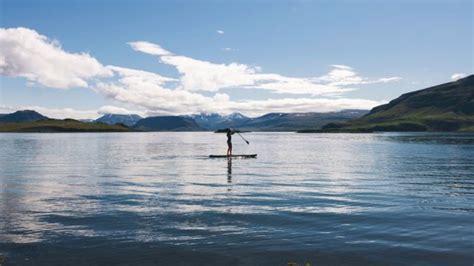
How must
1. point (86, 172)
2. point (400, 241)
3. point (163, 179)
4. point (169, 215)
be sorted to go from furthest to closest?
point (86, 172) < point (163, 179) < point (169, 215) < point (400, 241)

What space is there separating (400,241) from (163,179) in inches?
1104

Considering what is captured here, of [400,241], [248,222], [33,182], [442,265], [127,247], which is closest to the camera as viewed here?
[442,265]

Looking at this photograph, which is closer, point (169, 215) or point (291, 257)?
point (291, 257)

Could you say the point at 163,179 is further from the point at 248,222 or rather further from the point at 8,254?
the point at 8,254

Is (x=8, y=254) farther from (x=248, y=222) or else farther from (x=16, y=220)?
(x=248, y=222)

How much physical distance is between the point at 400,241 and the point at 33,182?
1300 inches

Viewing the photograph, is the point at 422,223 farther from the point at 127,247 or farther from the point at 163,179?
the point at 163,179

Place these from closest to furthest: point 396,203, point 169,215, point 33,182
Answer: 1. point 169,215
2. point 396,203
3. point 33,182

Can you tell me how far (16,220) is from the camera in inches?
917

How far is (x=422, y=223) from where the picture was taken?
23078mm

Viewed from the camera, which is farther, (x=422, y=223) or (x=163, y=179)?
(x=163, y=179)

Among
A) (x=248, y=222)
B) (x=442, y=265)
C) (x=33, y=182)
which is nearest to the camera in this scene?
(x=442, y=265)

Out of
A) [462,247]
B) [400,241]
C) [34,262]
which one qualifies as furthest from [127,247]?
[462,247]

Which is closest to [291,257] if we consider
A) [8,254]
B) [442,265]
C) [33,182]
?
[442,265]
